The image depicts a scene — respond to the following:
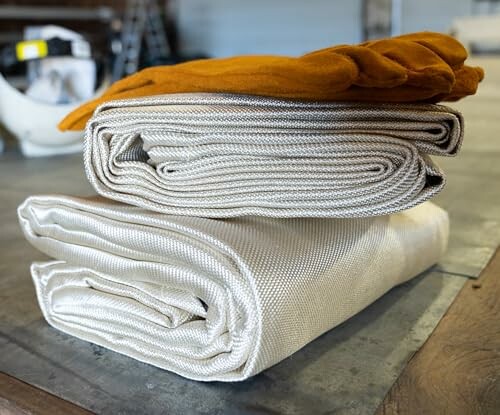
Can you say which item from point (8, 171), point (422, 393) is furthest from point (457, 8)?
point (422, 393)

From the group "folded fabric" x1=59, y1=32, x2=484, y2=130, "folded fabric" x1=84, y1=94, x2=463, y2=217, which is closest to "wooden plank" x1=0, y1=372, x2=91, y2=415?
"folded fabric" x1=84, y1=94, x2=463, y2=217

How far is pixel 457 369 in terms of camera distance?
54 cm

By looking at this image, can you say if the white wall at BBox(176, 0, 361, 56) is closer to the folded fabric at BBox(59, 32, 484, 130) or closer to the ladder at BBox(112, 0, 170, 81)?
the ladder at BBox(112, 0, 170, 81)

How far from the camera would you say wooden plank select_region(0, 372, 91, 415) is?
48cm

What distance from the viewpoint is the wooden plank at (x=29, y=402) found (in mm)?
479

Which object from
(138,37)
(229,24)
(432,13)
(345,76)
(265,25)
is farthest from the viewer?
(229,24)

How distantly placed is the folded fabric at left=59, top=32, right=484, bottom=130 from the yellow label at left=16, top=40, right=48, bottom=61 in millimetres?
1953

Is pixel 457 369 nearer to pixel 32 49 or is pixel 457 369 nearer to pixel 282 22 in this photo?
pixel 32 49

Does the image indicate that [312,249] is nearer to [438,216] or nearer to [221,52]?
[438,216]

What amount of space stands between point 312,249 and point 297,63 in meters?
0.16

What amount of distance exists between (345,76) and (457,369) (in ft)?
0.90

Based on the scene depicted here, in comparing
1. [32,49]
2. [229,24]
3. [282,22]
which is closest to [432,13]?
[282,22]

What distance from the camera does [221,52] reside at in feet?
22.5

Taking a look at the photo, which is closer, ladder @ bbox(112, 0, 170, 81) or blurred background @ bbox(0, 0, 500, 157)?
blurred background @ bbox(0, 0, 500, 157)
